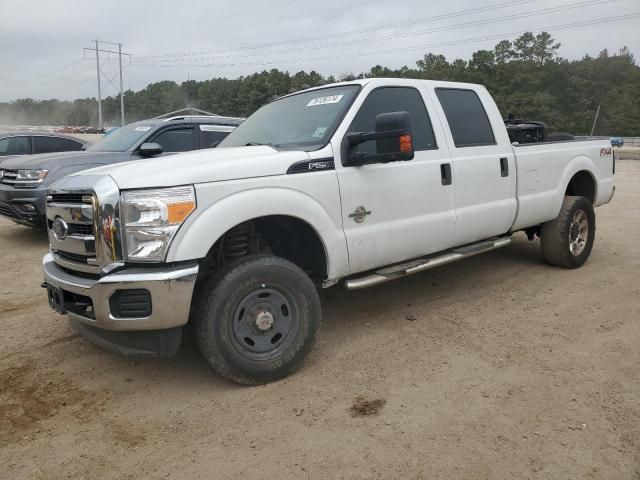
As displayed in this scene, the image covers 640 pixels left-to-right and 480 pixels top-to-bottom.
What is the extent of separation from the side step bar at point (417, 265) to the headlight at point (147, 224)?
1370 mm

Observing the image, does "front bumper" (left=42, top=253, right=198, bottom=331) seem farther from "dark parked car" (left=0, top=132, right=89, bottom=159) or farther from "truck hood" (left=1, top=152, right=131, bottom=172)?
"dark parked car" (left=0, top=132, right=89, bottom=159)

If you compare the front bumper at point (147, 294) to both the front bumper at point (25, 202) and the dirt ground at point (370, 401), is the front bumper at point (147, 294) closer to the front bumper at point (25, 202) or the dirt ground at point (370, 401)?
the dirt ground at point (370, 401)

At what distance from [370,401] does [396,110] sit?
7.57ft

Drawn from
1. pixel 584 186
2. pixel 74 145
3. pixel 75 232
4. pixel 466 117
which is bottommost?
pixel 75 232

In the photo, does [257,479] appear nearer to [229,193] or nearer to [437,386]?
[437,386]

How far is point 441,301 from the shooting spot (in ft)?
15.9

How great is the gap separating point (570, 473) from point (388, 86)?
9.77ft

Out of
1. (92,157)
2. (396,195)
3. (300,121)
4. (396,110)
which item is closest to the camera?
(396,195)

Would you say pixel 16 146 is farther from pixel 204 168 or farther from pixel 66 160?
pixel 204 168

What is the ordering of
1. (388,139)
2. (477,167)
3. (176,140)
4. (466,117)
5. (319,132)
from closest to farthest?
1. (388,139)
2. (319,132)
3. (477,167)
4. (466,117)
5. (176,140)

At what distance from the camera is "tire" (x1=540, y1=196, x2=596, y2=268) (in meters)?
5.65

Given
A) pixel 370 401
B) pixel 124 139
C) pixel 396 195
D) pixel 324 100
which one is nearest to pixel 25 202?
pixel 124 139

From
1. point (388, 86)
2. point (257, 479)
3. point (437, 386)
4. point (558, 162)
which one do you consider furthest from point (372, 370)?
point (558, 162)

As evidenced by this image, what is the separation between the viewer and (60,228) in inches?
130
